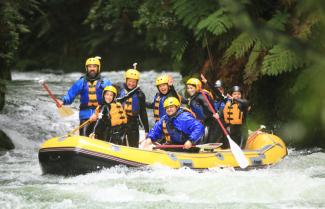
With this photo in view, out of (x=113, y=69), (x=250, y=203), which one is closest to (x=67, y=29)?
(x=113, y=69)

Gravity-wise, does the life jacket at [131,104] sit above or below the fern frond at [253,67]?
below

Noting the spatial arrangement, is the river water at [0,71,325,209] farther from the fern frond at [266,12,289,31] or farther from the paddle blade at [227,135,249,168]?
the fern frond at [266,12,289,31]

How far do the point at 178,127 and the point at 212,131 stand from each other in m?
1.01

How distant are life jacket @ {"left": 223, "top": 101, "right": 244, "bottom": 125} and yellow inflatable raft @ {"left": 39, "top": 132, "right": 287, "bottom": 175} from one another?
844 mm

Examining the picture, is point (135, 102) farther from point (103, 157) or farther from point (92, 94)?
point (103, 157)

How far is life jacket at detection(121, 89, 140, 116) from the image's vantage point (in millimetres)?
7801

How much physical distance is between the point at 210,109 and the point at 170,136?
2.57 ft

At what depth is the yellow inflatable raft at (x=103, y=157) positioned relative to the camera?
21.5 ft

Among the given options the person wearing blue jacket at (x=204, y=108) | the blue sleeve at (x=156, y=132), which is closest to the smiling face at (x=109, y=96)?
Result: the blue sleeve at (x=156, y=132)

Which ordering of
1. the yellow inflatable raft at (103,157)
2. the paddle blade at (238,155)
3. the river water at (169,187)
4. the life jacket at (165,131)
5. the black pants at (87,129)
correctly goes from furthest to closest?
the black pants at (87,129) < the life jacket at (165,131) < the paddle blade at (238,155) < the yellow inflatable raft at (103,157) < the river water at (169,187)

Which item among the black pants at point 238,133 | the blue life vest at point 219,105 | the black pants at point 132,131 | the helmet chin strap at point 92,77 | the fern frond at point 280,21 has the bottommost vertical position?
the black pants at point 238,133

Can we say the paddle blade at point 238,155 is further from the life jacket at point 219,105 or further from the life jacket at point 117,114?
the life jacket at point 117,114

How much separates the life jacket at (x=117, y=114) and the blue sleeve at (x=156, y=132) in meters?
0.40

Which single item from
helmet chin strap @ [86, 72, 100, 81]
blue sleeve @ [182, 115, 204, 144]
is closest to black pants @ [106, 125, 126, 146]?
helmet chin strap @ [86, 72, 100, 81]
